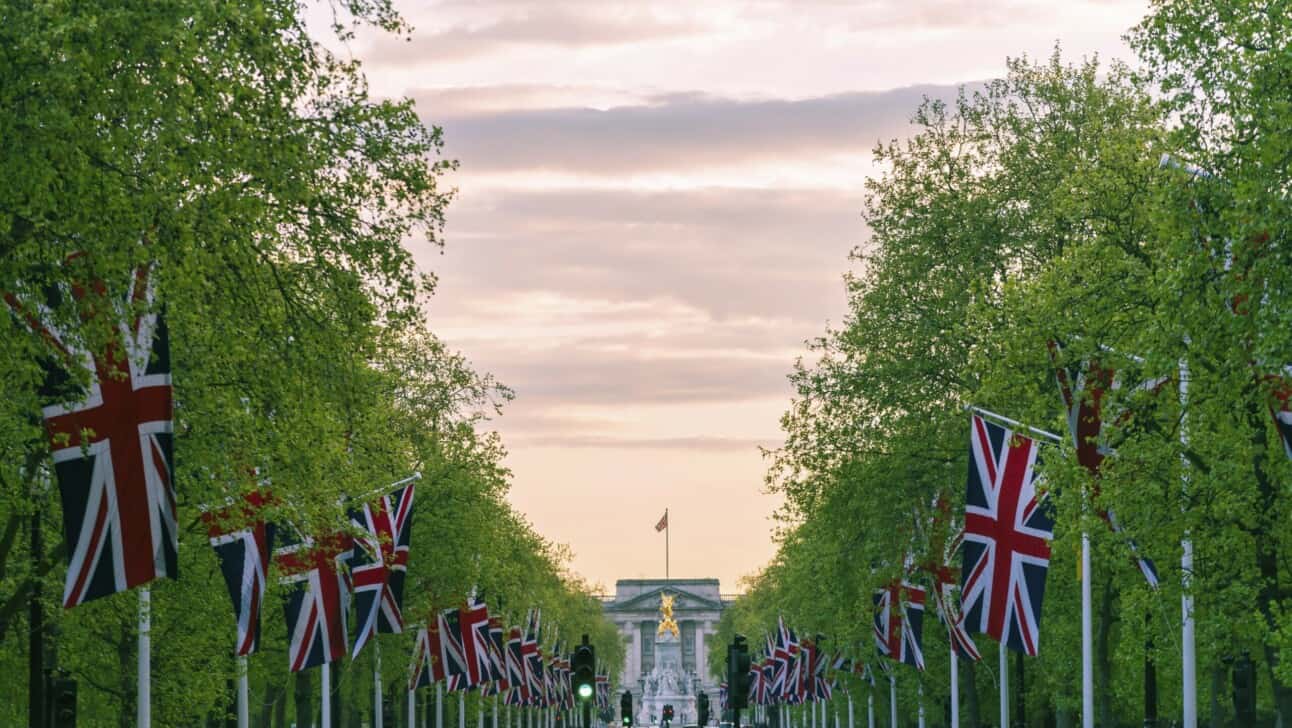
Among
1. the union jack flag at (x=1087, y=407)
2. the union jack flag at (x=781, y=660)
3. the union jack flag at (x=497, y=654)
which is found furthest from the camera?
the union jack flag at (x=781, y=660)

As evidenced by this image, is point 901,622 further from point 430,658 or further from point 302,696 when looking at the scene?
point 302,696

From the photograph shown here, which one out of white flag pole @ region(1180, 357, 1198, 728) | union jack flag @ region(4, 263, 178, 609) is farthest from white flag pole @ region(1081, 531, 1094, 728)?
union jack flag @ region(4, 263, 178, 609)

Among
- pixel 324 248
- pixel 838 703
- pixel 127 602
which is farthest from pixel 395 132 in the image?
pixel 838 703

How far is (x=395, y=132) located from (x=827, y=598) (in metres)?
54.0

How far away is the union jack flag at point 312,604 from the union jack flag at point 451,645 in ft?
75.0

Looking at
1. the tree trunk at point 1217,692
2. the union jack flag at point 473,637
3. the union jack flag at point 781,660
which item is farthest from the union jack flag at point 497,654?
the tree trunk at point 1217,692

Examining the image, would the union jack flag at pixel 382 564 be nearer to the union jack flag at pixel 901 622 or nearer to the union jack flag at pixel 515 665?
the union jack flag at pixel 901 622

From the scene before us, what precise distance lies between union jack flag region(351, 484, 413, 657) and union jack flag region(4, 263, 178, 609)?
72.6 feet

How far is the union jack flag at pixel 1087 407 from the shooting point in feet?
107

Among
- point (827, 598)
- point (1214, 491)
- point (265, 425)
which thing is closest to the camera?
point (265, 425)

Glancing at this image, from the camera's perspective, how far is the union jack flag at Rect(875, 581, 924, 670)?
54.7m

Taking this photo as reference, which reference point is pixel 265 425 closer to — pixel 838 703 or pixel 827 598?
pixel 827 598

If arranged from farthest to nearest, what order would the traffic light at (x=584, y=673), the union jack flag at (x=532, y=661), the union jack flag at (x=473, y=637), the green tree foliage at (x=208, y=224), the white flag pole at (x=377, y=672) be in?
the union jack flag at (x=532, y=661)
the union jack flag at (x=473, y=637)
the white flag pole at (x=377, y=672)
the traffic light at (x=584, y=673)
the green tree foliage at (x=208, y=224)

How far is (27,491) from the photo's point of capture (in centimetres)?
2788
